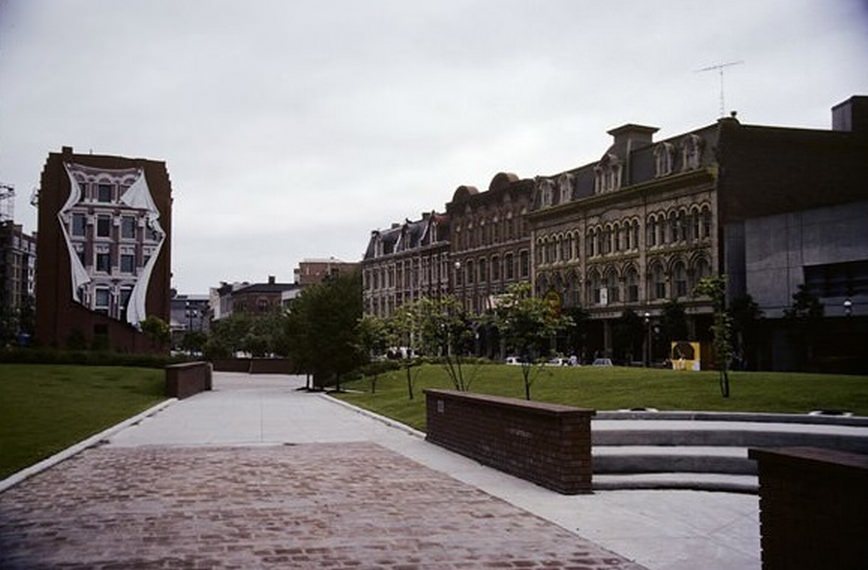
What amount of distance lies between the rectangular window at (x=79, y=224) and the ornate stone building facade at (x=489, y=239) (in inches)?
1247

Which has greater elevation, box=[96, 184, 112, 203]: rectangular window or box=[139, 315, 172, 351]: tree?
box=[96, 184, 112, 203]: rectangular window

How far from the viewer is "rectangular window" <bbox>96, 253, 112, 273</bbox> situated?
7188cm

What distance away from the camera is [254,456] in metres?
14.7

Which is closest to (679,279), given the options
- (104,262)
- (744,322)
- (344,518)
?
(744,322)

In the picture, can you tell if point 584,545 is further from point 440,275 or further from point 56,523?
point 440,275

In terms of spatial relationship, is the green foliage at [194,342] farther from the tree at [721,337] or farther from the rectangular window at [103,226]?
the tree at [721,337]

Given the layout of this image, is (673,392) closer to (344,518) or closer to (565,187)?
(344,518)

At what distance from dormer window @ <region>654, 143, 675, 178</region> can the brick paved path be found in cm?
4666

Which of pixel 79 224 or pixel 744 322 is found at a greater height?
pixel 79 224

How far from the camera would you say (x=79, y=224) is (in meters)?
70.6

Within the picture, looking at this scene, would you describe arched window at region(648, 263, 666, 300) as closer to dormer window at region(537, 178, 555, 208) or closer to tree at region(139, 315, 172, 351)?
dormer window at region(537, 178, 555, 208)

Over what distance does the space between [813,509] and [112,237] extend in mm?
71783

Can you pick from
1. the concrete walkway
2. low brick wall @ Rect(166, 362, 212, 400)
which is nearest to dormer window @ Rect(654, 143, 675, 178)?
low brick wall @ Rect(166, 362, 212, 400)

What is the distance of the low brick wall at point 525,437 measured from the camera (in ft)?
35.1
